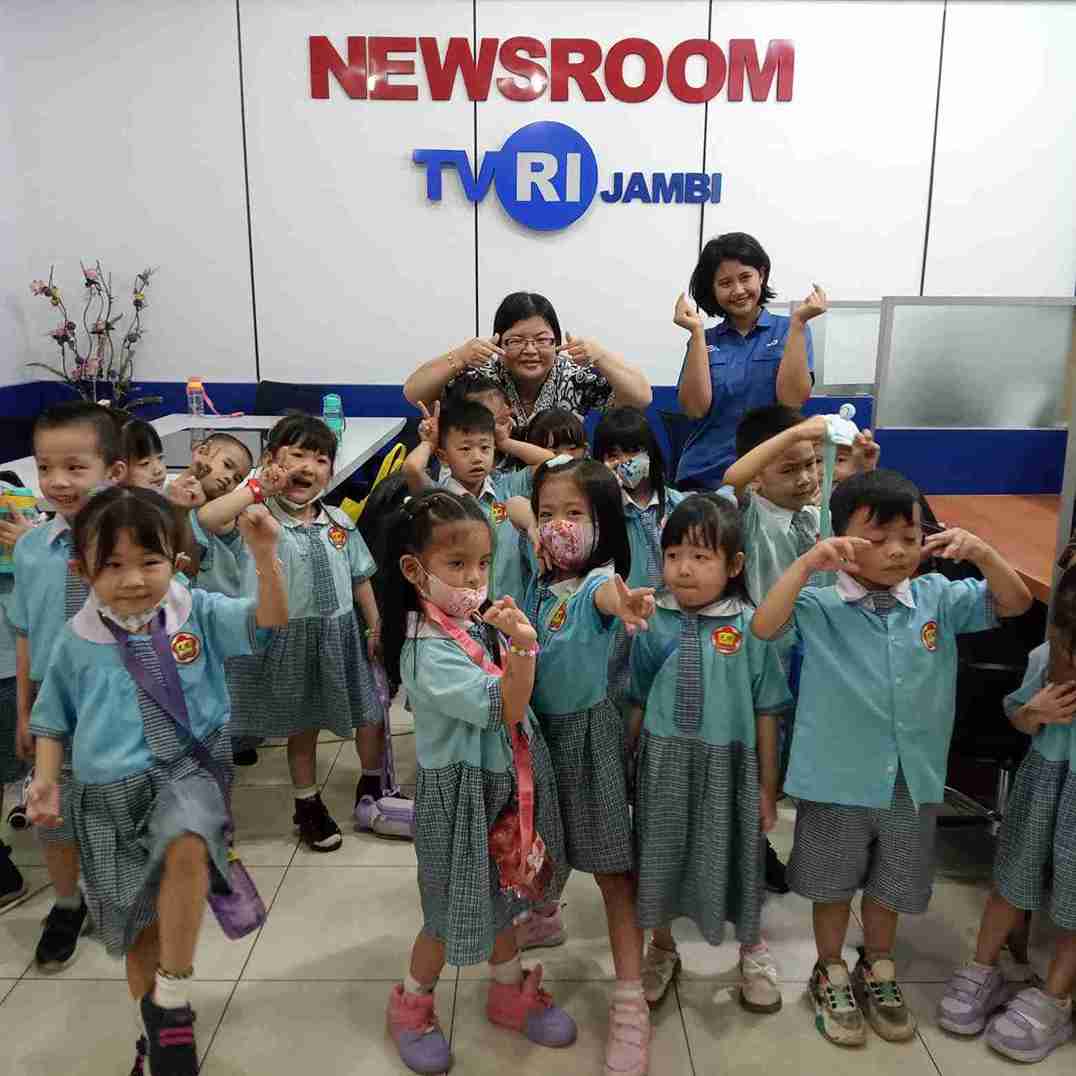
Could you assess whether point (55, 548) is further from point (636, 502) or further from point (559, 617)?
point (636, 502)

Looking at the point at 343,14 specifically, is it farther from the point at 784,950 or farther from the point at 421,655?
the point at 784,950

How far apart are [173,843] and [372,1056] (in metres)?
0.60

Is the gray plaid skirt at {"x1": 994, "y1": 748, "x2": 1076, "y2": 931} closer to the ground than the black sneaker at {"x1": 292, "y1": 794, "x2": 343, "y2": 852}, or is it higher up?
higher up

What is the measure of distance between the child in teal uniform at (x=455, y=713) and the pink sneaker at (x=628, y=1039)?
0.30m

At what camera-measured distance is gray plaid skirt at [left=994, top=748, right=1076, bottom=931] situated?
172cm

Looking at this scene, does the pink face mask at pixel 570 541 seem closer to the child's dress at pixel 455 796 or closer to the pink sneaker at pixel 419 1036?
the child's dress at pixel 455 796

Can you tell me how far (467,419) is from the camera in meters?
2.31

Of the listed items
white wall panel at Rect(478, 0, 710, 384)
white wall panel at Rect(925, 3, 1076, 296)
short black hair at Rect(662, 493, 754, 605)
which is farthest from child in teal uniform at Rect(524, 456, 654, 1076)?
white wall panel at Rect(925, 3, 1076, 296)

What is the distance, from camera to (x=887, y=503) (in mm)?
1689

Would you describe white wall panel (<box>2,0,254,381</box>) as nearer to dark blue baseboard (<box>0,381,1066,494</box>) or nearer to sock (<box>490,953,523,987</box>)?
dark blue baseboard (<box>0,381,1066,494</box>)

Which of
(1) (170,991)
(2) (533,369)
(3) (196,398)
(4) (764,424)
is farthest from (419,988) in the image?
(3) (196,398)

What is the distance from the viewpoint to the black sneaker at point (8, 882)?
2.26 metres

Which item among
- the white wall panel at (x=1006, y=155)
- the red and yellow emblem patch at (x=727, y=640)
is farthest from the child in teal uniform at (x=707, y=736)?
the white wall panel at (x=1006, y=155)

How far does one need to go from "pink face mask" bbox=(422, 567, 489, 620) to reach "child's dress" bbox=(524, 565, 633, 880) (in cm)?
18
